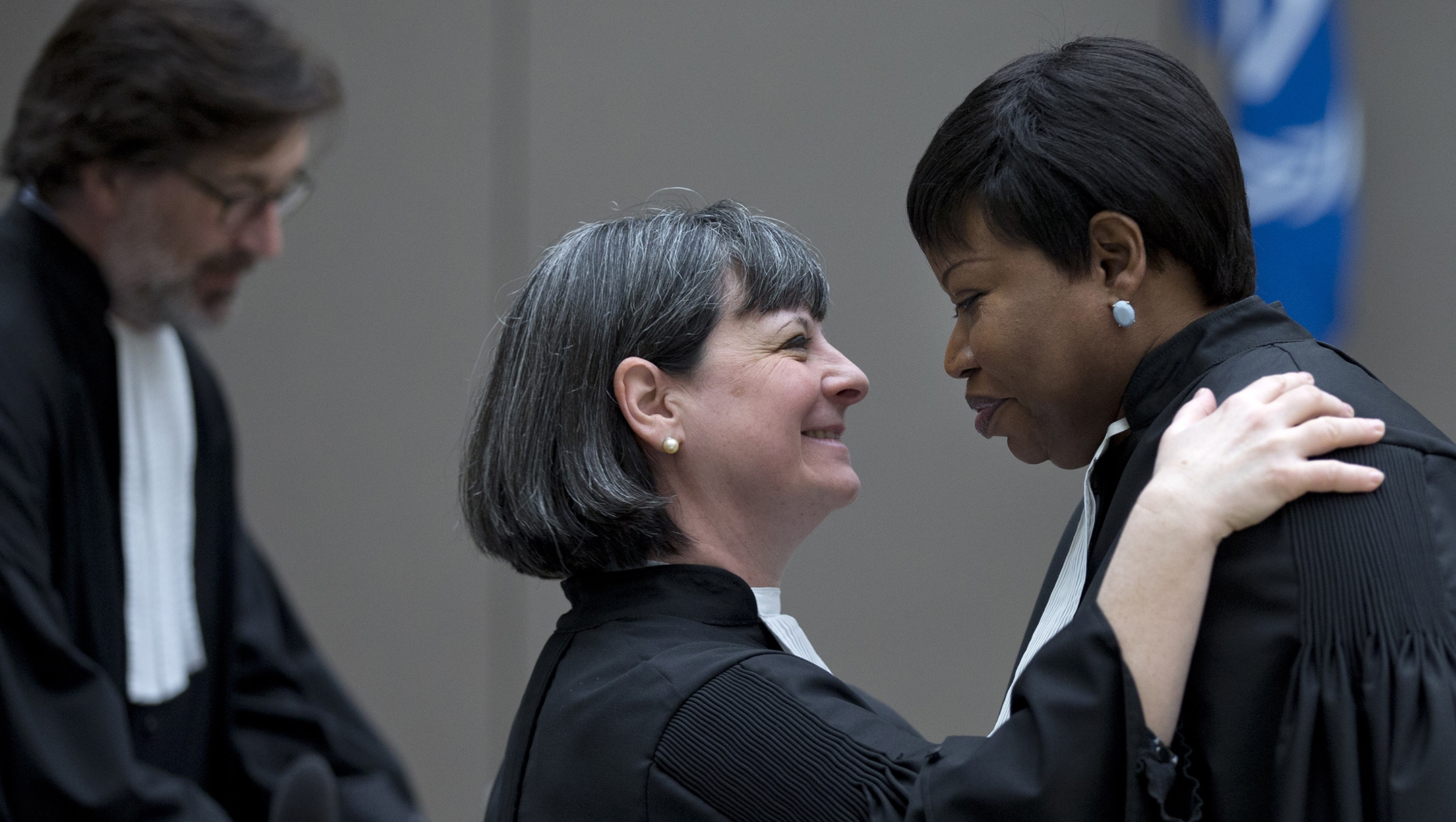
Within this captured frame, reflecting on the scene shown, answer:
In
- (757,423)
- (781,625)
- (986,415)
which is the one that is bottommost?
(781,625)

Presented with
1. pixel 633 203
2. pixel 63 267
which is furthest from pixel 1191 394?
pixel 633 203

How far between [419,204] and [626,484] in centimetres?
231

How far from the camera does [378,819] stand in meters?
2.39

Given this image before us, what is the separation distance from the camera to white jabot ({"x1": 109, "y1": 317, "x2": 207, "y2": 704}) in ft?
7.13

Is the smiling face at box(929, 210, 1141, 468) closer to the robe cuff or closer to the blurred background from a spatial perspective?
the robe cuff

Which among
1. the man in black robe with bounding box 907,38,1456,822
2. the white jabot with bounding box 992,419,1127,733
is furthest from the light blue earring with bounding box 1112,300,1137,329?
the white jabot with bounding box 992,419,1127,733

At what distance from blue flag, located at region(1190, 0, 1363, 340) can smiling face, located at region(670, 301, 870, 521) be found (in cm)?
230

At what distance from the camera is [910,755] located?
157 cm

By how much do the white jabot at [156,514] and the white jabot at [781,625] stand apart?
3.23 feet

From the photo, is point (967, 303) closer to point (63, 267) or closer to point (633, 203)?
point (63, 267)

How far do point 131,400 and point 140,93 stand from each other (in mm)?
507

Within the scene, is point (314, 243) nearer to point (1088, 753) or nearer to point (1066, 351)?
point (1066, 351)

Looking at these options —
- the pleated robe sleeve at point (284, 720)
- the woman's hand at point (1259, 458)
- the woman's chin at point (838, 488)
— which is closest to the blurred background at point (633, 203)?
the pleated robe sleeve at point (284, 720)

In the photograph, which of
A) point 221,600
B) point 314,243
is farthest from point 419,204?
point 221,600
